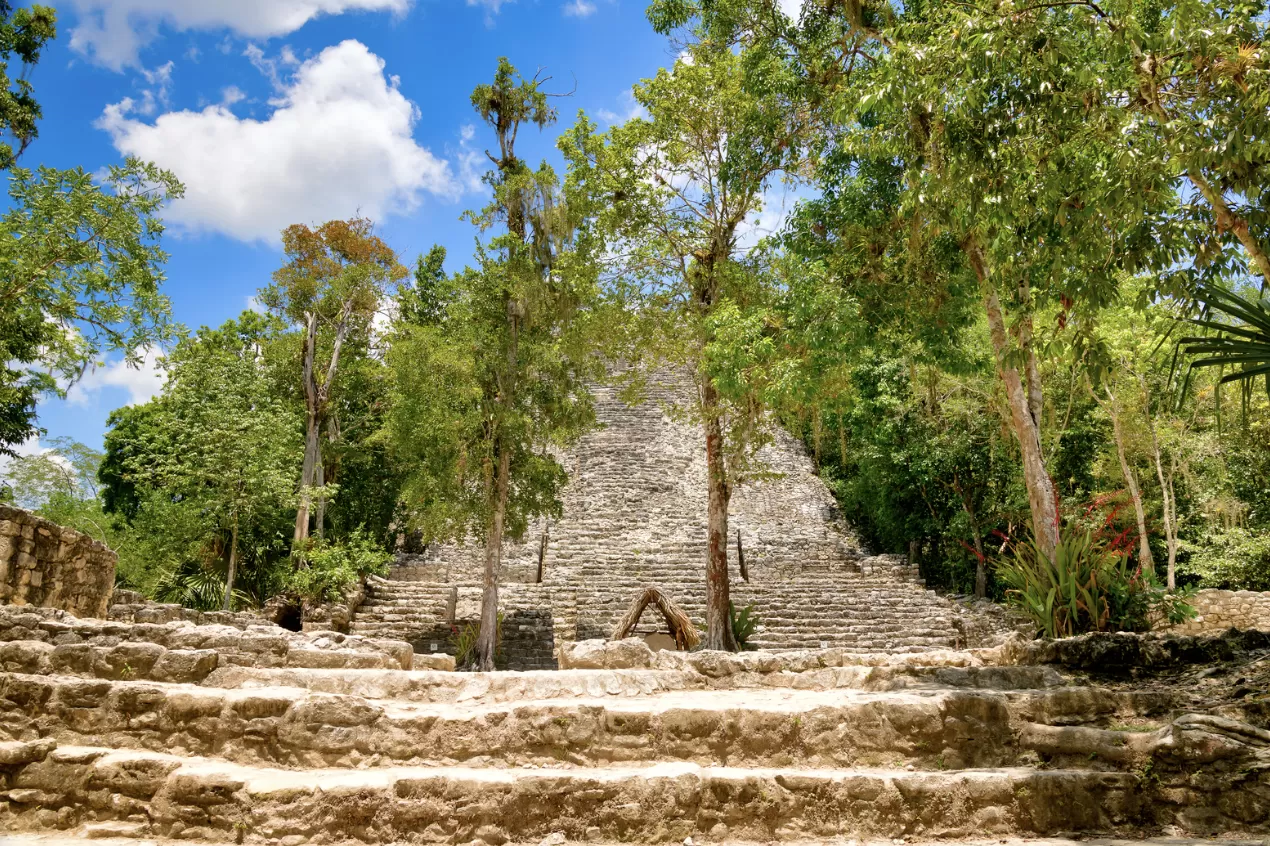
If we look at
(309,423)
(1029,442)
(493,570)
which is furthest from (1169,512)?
(309,423)

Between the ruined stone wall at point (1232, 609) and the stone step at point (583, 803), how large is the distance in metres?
8.84

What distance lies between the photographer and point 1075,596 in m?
6.58

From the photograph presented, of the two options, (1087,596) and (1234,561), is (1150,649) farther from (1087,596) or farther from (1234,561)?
(1234,561)

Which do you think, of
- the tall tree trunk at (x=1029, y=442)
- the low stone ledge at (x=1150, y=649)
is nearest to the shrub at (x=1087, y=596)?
the tall tree trunk at (x=1029, y=442)

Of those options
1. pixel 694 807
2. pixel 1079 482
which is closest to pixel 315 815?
pixel 694 807

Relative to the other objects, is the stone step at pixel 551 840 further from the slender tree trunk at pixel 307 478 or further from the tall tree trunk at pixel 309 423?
the tall tree trunk at pixel 309 423

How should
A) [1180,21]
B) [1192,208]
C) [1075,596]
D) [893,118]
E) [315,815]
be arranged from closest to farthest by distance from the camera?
1. [315,815]
2. [1180,21]
3. [1192,208]
4. [893,118]
5. [1075,596]

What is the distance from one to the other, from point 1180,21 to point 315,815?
6113 mm

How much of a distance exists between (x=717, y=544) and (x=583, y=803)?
7.13m

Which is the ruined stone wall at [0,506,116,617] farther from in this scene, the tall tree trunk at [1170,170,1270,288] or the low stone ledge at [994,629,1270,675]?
the tall tree trunk at [1170,170,1270,288]

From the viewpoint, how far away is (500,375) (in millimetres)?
13633

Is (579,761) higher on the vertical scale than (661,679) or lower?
lower

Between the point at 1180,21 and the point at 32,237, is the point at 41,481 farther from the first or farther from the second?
the point at 1180,21

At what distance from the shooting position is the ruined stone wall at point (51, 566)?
6.76 metres
